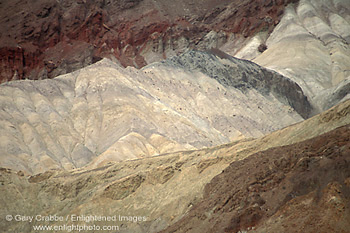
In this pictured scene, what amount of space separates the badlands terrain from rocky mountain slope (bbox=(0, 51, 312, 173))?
306 millimetres

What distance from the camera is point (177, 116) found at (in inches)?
3206

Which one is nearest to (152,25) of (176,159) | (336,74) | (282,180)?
(336,74)

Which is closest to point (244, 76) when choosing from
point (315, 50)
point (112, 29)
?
point (315, 50)

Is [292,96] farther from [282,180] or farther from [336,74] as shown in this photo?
[282,180]

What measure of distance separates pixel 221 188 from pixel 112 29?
4813 inches

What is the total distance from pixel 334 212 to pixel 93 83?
71.3m

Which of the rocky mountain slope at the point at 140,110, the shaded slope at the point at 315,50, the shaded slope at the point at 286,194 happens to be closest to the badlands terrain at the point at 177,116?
the shaded slope at the point at 286,194

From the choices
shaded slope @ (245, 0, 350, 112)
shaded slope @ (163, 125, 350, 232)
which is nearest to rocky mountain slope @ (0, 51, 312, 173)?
shaded slope @ (245, 0, 350, 112)

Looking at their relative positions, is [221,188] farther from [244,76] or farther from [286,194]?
[244,76]

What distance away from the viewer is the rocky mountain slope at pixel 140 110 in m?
69.1

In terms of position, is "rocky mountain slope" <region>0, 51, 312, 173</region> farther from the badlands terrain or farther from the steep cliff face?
the steep cliff face

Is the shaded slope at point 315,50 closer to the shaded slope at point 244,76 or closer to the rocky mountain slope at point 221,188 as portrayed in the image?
the shaded slope at point 244,76

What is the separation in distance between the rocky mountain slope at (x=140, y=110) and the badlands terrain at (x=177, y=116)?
1.00 ft

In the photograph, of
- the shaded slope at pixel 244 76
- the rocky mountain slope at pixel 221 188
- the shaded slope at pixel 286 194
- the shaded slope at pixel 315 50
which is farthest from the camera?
the shaded slope at pixel 315 50
